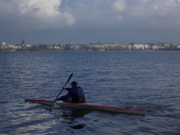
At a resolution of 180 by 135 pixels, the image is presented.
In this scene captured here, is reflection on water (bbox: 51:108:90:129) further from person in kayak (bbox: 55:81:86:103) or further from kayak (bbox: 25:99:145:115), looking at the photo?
person in kayak (bbox: 55:81:86:103)

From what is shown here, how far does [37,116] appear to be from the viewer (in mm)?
14516

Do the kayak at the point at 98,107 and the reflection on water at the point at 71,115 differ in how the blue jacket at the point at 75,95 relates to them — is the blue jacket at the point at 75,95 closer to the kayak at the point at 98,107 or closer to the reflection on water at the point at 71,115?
the kayak at the point at 98,107

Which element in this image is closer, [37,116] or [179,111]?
[37,116]

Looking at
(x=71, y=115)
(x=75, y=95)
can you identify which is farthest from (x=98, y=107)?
(x=71, y=115)

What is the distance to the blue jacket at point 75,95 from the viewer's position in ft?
51.5

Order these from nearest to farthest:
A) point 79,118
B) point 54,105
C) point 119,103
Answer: point 79,118, point 54,105, point 119,103

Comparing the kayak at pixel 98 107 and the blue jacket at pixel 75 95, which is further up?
the blue jacket at pixel 75 95

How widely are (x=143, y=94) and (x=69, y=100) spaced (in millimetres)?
7741

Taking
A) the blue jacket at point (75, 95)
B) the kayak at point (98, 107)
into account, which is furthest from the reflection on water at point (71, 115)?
the blue jacket at point (75, 95)

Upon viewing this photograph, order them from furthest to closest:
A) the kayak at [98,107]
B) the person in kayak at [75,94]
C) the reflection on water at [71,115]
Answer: the person in kayak at [75,94] → the kayak at [98,107] → the reflection on water at [71,115]

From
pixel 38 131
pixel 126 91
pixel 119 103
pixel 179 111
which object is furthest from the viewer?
pixel 126 91

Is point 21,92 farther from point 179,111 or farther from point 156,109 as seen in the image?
point 179,111

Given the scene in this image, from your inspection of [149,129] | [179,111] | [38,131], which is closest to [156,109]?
[179,111]

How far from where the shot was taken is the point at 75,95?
16.0 m
